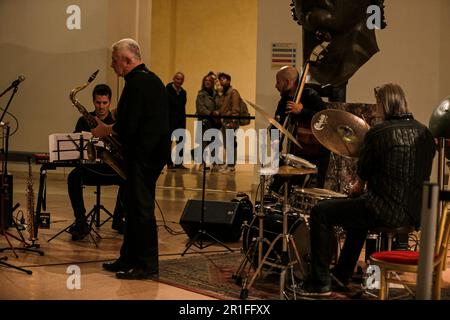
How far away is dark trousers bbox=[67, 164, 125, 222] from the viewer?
7.52m

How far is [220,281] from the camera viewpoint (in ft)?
19.1

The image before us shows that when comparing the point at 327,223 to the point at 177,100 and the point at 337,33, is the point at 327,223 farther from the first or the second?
the point at 177,100

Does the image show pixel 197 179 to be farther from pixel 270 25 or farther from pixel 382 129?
pixel 382 129

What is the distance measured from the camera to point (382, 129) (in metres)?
5.14

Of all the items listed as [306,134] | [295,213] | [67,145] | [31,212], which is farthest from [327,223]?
[67,145]

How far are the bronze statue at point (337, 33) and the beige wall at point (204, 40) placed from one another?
30.3 feet

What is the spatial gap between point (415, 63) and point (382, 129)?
20.9 feet

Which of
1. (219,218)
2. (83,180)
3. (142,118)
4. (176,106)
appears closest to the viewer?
(142,118)

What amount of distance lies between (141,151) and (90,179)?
2004 mm

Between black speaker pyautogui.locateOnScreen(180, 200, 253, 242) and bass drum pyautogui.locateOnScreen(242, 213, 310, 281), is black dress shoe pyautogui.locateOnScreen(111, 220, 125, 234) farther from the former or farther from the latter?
bass drum pyautogui.locateOnScreen(242, 213, 310, 281)

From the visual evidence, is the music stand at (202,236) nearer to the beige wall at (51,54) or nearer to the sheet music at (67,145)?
the sheet music at (67,145)

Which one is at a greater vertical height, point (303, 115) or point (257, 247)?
point (303, 115)

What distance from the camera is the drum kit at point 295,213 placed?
5.39m
